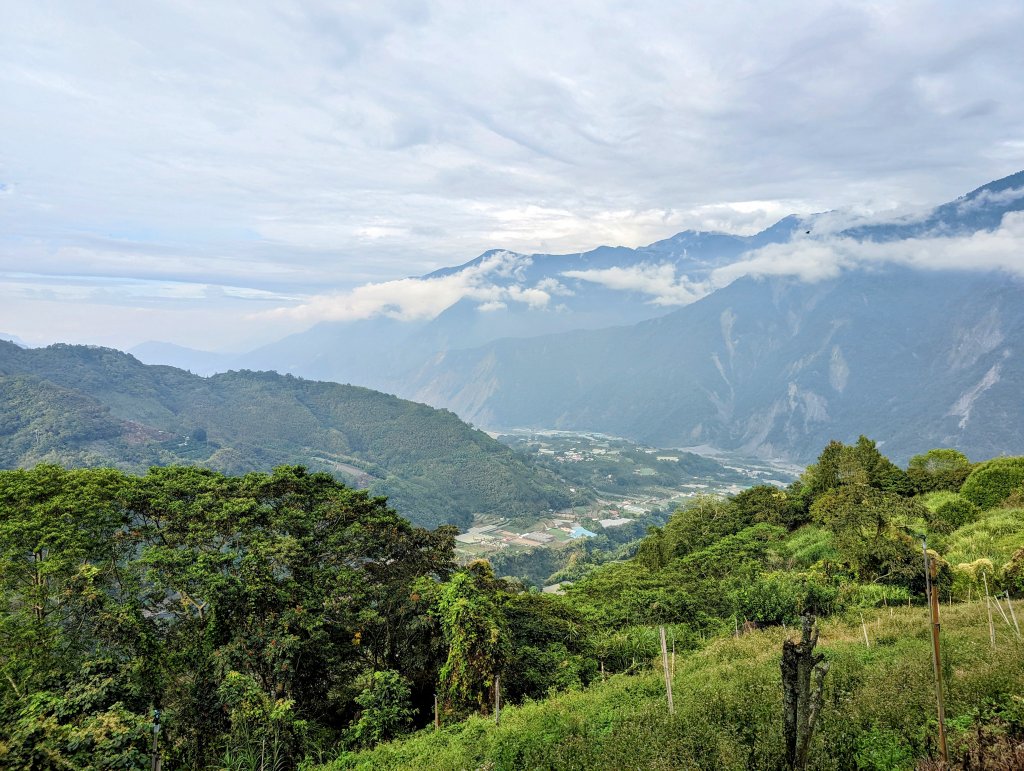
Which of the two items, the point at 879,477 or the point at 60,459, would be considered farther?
the point at 60,459

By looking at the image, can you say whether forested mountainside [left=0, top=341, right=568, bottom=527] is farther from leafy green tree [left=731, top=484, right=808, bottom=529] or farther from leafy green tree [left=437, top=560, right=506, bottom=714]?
leafy green tree [left=437, top=560, right=506, bottom=714]

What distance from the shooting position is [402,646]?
17.6 m

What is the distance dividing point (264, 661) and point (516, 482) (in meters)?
144

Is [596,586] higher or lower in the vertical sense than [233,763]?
lower

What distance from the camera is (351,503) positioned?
19.3m

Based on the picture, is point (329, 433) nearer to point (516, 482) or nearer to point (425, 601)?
point (516, 482)

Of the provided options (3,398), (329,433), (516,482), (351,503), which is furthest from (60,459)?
(351,503)

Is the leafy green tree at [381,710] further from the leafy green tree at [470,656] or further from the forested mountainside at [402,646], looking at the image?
the leafy green tree at [470,656]

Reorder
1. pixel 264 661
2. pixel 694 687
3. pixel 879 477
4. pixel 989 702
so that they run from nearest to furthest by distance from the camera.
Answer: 1. pixel 989 702
2. pixel 694 687
3. pixel 264 661
4. pixel 879 477

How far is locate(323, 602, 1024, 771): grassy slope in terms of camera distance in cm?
812

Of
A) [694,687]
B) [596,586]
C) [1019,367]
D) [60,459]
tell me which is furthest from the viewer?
[1019,367]

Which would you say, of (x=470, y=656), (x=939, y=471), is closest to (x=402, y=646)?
(x=470, y=656)

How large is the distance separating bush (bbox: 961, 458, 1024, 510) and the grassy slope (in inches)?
627

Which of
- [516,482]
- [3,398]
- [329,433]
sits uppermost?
[3,398]
